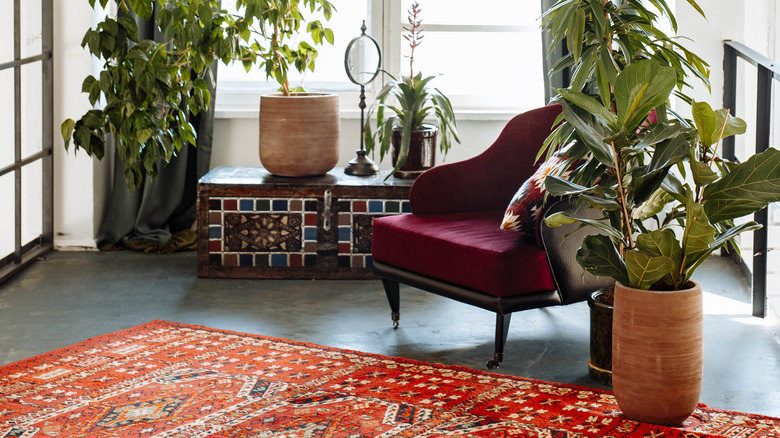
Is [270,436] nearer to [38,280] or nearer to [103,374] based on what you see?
[103,374]

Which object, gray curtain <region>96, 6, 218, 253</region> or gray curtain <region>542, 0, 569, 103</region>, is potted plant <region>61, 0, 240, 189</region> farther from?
gray curtain <region>542, 0, 569, 103</region>

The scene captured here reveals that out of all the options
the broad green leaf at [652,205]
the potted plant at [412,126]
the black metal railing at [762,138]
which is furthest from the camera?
the potted plant at [412,126]

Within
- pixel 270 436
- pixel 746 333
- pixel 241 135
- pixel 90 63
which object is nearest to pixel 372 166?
pixel 241 135

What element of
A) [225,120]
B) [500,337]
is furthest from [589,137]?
[225,120]

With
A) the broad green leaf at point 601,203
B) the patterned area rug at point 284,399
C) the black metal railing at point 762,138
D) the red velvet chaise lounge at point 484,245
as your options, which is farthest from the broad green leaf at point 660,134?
the black metal railing at point 762,138

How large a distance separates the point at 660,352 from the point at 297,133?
2197 millimetres

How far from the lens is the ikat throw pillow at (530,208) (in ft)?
9.68

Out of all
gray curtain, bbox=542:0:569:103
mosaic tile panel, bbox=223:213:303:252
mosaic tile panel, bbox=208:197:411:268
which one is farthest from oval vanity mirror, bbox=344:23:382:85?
gray curtain, bbox=542:0:569:103

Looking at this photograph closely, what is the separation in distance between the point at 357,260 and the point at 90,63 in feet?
5.53

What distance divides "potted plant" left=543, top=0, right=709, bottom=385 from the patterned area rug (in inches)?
6.8

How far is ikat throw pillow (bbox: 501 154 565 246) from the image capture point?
295 cm

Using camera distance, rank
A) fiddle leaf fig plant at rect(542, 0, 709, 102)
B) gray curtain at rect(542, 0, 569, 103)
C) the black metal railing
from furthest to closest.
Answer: gray curtain at rect(542, 0, 569, 103) → the black metal railing → fiddle leaf fig plant at rect(542, 0, 709, 102)

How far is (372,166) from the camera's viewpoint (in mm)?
4320

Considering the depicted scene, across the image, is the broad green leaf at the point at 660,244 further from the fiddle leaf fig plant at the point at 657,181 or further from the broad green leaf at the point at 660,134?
the broad green leaf at the point at 660,134
